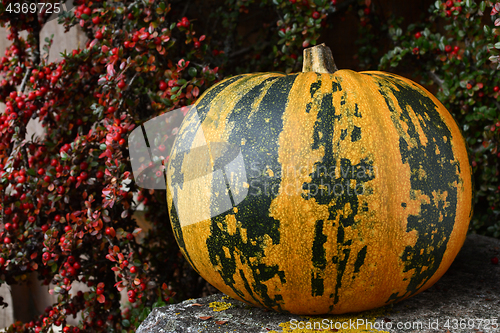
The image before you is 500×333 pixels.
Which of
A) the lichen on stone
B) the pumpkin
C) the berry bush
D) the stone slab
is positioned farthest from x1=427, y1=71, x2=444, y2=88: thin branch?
the lichen on stone

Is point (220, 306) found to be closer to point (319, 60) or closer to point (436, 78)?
point (319, 60)

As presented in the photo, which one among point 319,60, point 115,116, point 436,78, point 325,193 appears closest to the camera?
point 325,193

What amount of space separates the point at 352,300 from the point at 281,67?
148cm

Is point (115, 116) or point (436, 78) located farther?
point (436, 78)

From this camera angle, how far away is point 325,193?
1140mm

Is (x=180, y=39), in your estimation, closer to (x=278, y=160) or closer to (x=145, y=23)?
(x=145, y=23)

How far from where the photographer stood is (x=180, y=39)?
2.29m

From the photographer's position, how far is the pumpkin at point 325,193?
1146 millimetres

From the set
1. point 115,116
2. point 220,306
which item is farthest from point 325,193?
point 115,116

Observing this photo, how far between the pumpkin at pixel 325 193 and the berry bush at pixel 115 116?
21.7 inches

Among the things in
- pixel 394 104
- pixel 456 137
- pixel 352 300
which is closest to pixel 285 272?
pixel 352 300

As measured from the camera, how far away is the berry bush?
1.77 metres

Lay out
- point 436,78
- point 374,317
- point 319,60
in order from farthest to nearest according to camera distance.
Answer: point 436,78
point 319,60
point 374,317

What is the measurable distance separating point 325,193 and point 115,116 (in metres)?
1.14
